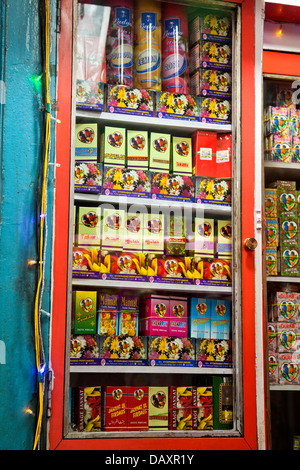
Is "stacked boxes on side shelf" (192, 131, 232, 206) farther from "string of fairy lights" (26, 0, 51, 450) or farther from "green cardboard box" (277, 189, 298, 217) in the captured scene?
"string of fairy lights" (26, 0, 51, 450)

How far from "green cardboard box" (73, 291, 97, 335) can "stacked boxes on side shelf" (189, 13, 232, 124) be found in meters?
0.93

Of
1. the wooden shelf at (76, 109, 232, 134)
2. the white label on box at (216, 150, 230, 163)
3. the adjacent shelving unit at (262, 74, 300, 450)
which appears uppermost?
the wooden shelf at (76, 109, 232, 134)

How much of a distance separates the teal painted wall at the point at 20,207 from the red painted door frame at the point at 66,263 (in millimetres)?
36

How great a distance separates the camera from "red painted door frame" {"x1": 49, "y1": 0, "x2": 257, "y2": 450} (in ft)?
7.16

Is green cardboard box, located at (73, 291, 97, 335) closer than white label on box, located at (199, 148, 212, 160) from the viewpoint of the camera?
Yes

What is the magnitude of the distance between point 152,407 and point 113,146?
3.59ft

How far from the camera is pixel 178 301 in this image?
254 centimetres

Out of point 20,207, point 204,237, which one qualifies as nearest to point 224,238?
point 204,237

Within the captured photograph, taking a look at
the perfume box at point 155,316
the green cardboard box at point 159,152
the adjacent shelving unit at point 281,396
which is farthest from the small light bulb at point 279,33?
the perfume box at point 155,316

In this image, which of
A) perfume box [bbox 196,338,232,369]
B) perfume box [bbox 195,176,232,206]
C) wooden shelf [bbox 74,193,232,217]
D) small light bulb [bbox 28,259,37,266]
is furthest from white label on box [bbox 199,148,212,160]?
small light bulb [bbox 28,259,37,266]

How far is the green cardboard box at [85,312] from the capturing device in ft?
7.69

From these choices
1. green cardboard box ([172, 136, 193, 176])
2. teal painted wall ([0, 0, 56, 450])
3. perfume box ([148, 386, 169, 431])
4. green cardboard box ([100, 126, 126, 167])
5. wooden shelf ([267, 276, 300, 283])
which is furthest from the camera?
wooden shelf ([267, 276, 300, 283])

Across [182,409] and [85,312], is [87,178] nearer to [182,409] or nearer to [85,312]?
[85,312]
